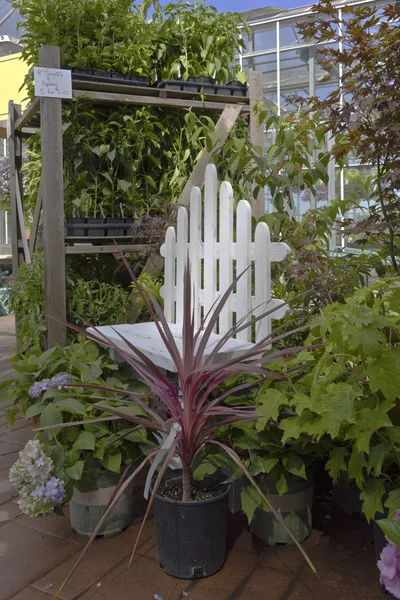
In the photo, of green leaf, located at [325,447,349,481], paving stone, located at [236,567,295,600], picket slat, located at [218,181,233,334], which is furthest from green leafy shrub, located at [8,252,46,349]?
green leaf, located at [325,447,349,481]

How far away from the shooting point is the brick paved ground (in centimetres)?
193

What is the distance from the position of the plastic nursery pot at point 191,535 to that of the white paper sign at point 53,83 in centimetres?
247

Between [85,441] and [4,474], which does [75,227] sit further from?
[85,441]

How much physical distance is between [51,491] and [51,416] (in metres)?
0.27

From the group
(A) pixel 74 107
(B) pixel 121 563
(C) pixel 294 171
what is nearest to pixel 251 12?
(A) pixel 74 107

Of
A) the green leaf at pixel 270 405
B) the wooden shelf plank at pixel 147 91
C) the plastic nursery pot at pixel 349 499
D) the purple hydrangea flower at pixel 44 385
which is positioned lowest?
the plastic nursery pot at pixel 349 499

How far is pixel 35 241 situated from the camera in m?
4.39

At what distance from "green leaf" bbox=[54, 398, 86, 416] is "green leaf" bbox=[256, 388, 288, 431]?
2.19ft

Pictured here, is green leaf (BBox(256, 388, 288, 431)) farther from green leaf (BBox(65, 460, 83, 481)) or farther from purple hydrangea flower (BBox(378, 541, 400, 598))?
green leaf (BBox(65, 460, 83, 481))

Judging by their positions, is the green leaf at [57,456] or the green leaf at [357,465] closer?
the green leaf at [357,465]

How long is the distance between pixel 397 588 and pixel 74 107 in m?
3.22

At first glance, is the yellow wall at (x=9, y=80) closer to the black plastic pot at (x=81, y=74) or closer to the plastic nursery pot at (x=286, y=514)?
the black plastic pot at (x=81, y=74)

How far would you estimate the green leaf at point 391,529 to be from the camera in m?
1.20

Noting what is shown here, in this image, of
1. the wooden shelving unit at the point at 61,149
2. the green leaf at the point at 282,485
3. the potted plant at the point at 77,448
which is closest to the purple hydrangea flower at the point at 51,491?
the potted plant at the point at 77,448
